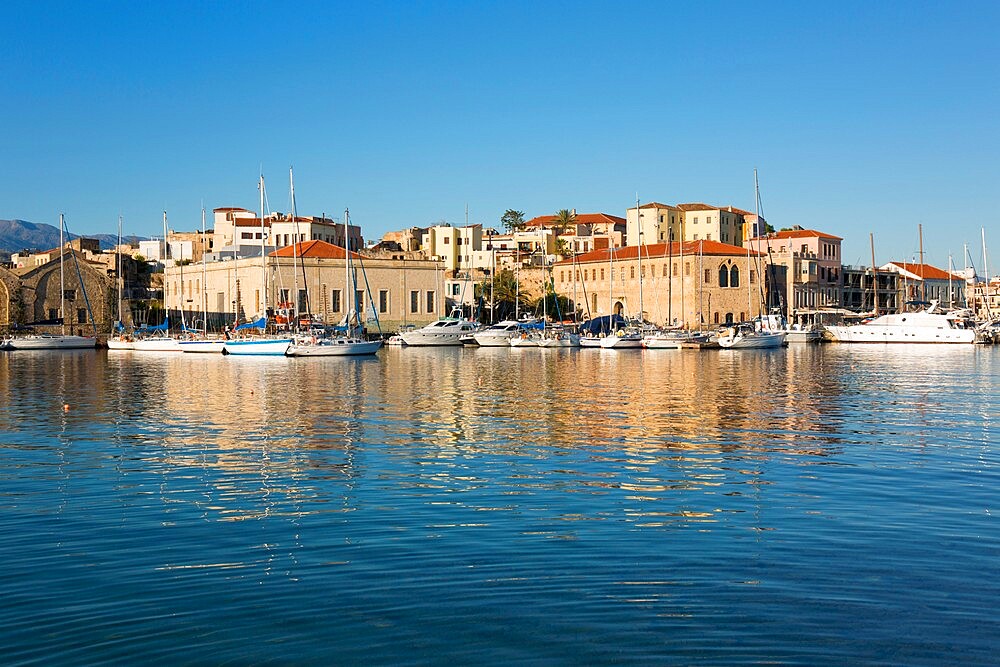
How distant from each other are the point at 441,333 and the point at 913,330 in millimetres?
41293

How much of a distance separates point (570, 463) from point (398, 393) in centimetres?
1716

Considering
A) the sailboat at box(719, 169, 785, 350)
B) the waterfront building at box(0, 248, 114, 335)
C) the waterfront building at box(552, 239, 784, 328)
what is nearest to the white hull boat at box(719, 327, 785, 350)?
the sailboat at box(719, 169, 785, 350)

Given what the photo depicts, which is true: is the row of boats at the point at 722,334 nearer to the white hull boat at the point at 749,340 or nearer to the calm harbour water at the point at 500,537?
the white hull boat at the point at 749,340

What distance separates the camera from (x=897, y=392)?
115ft

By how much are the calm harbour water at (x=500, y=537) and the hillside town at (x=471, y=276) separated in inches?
1984

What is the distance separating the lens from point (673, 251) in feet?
341

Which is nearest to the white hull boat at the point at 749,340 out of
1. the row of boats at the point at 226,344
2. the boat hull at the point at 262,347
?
the row of boats at the point at 226,344

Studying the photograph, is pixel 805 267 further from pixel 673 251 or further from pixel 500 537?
pixel 500 537

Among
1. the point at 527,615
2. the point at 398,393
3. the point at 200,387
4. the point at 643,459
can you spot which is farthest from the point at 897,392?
the point at 527,615

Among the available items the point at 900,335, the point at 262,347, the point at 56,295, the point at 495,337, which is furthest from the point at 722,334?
the point at 56,295

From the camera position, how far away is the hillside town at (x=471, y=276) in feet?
277

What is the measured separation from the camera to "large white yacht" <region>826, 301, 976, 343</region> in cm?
9075

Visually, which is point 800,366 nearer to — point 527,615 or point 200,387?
point 200,387

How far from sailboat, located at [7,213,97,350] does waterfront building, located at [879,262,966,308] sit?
3653 inches
